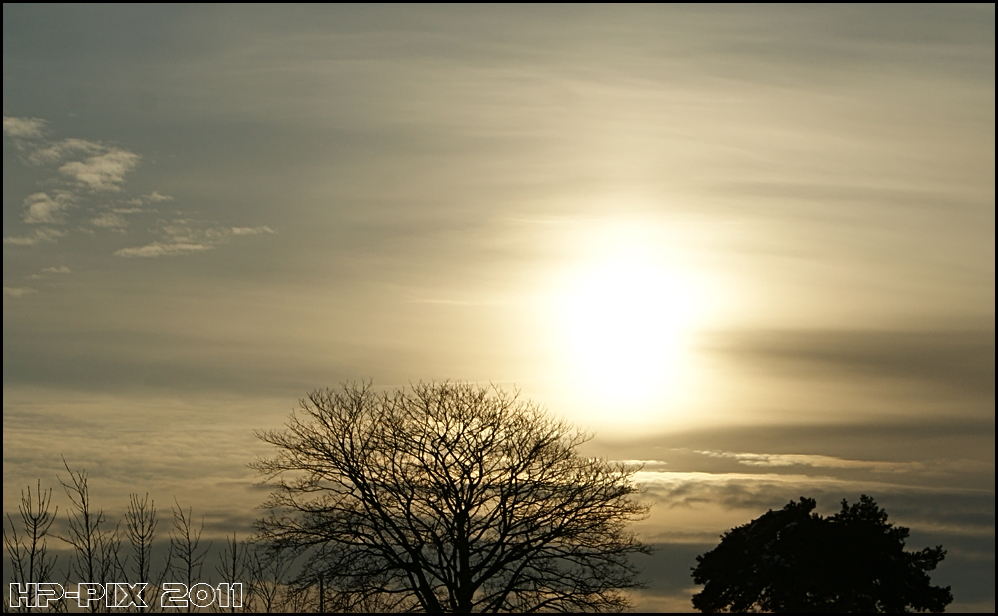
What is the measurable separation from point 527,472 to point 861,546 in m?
13.7

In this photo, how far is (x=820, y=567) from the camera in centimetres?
3981

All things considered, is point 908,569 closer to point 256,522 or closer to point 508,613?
point 508,613

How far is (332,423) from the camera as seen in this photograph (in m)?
37.7

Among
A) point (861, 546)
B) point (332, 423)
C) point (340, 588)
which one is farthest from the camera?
point (861, 546)

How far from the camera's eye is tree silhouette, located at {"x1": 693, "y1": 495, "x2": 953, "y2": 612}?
39.5 m

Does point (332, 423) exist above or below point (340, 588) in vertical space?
above

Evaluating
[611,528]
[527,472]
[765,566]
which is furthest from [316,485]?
[765,566]

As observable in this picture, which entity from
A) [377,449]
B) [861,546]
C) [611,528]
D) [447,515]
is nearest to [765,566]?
[861,546]

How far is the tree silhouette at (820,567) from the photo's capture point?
39.5 m

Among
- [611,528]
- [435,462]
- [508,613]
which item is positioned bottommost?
[508,613]

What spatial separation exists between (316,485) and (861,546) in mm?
20933

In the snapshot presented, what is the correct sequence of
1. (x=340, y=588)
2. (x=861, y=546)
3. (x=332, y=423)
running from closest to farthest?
(x=340, y=588)
(x=332, y=423)
(x=861, y=546)

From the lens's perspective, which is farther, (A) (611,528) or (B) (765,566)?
(B) (765,566)

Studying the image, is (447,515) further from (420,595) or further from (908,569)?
(908,569)
